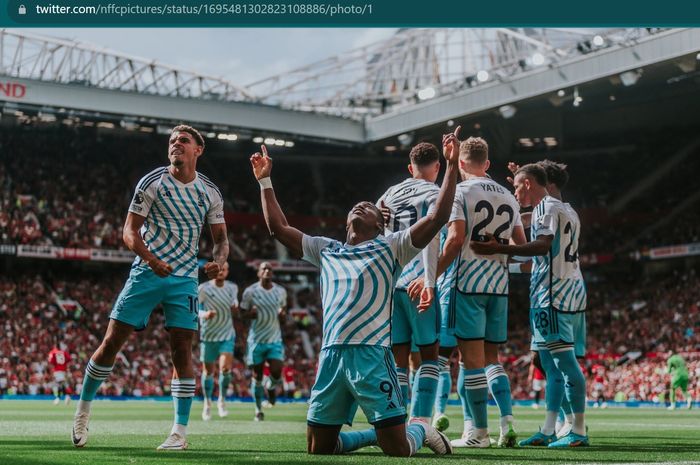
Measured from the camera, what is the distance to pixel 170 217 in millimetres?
8328

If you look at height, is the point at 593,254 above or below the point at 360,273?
above

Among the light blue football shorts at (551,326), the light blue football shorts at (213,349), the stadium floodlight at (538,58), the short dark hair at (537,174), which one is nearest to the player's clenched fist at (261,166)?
the short dark hair at (537,174)

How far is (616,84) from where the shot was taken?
33875 millimetres

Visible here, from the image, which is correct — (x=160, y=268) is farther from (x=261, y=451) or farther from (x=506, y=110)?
(x=506, y=110)

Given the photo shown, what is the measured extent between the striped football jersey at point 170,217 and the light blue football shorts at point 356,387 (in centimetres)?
222

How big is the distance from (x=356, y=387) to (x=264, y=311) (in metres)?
10.8

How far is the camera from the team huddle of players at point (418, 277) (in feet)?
22.2

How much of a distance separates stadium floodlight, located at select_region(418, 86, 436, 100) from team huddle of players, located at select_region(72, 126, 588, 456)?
28288 millimetres

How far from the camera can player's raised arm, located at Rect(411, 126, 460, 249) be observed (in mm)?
6473

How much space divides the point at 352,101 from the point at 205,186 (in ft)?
110

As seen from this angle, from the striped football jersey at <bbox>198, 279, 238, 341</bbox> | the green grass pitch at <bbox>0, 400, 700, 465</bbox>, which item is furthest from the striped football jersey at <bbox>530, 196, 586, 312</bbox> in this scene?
the striped football jersey at <bbox>198, 279, 238, 341</bbox>

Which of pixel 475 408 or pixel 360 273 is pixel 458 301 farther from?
pixel 360 273

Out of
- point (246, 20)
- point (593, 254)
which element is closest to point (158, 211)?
point (246, 20)

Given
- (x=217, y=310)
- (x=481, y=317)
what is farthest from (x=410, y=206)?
(x=217, y=310)
